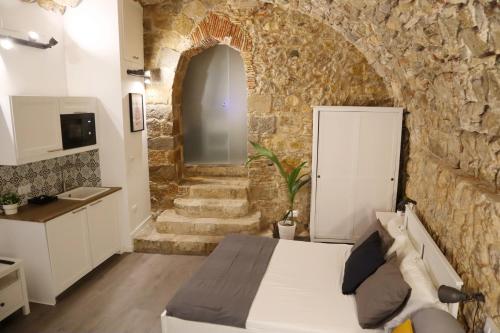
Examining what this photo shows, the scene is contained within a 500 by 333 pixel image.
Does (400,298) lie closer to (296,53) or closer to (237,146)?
(296,53)

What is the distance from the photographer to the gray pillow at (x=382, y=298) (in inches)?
85.9

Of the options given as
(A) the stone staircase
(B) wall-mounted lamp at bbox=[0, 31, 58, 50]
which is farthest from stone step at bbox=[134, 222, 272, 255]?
(B) wall-mounted lamp at bbox=[0, 31, 58, 50]

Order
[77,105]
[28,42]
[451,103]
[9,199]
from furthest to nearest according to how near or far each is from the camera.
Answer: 1. [77,105]
2. [28,42]
3. [9,199]
4. [451,103]

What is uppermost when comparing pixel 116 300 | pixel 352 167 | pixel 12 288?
pixel 352 167

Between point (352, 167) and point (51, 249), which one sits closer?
point (51, 249)

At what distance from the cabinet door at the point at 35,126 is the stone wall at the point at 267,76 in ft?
5.14

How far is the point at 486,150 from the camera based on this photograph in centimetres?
206

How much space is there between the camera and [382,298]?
2240 millimetres

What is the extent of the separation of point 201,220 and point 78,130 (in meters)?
1.93

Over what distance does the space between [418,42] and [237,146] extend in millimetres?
3633

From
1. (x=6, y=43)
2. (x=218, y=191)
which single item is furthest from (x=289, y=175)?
(x=6, y=43)

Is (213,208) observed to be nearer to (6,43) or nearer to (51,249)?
(51,249)

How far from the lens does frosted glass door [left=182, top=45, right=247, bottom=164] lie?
527 cm

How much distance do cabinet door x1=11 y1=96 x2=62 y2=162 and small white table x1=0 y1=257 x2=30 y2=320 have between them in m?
0.96
